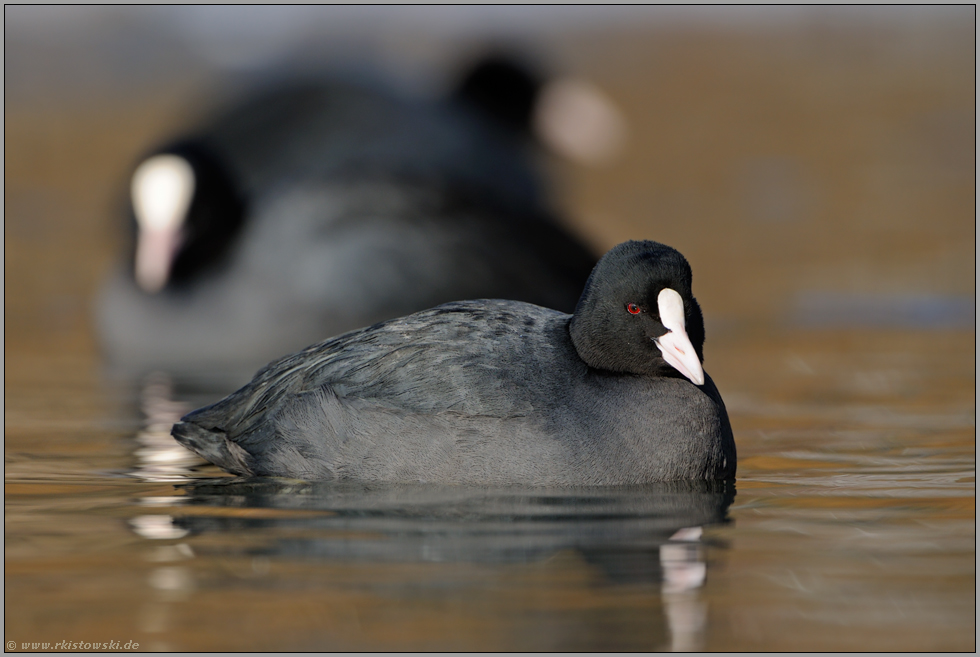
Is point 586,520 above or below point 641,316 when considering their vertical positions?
below

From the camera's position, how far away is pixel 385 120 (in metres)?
14.9

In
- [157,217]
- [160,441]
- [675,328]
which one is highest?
[157,217]

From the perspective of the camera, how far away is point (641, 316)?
5582 millimetres

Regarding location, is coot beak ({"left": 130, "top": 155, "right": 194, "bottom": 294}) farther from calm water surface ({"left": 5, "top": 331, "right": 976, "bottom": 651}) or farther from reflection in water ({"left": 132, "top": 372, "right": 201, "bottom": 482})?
calm water surface ({"left": 5, "top": 331, "right": 976, "bottom": 651})

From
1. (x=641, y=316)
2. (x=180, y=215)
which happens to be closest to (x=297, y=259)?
(x=180, y=215)

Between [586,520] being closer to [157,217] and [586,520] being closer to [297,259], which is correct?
[297,259]

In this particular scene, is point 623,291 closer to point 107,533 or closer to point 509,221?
point 107,533

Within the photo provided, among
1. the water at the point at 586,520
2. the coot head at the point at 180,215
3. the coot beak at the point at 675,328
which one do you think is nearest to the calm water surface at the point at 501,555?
the water at the point at 586,520

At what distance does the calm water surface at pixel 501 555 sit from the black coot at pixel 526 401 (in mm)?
104

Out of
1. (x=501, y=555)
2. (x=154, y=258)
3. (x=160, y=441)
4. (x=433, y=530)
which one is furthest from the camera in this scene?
(x=154, y=258)

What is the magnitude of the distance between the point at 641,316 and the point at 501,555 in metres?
1.36

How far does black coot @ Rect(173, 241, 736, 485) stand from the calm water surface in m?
0.10

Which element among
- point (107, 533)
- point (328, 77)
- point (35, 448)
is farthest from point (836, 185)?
point (107, 533)

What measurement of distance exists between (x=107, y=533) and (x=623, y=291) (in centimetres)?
203
